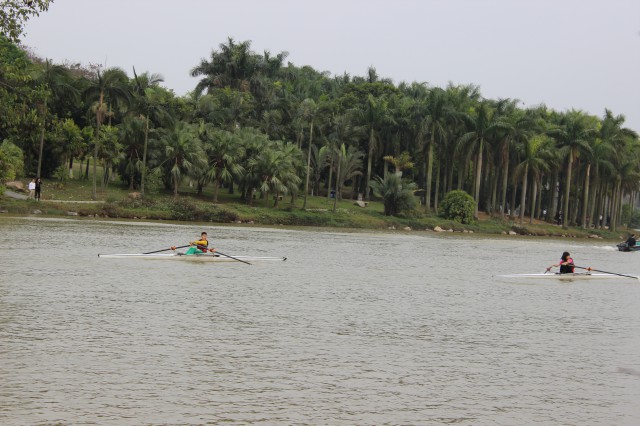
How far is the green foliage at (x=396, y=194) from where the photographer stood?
74.9m

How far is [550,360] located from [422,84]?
99867 mm

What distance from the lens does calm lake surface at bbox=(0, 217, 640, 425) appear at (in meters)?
11.7

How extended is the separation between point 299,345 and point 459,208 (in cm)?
6288

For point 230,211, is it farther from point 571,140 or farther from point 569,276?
point 571,140

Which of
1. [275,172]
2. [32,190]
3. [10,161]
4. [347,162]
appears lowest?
[32,190]

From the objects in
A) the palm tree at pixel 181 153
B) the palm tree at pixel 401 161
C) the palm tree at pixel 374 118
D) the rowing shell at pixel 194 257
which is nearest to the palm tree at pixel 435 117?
the palm tree at pixel 401 161

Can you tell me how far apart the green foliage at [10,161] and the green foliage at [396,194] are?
113ft

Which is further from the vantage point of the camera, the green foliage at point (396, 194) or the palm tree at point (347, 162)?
the palm tree at point (347, 162)

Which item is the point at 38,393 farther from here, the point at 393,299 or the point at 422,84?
the point at 422,84

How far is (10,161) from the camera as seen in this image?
53.2 meters

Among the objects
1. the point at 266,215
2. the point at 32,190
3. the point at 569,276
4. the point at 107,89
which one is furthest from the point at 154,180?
the point at 569,276

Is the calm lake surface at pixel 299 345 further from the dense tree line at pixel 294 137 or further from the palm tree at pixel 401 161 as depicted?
the palm tree at pixel 401 161

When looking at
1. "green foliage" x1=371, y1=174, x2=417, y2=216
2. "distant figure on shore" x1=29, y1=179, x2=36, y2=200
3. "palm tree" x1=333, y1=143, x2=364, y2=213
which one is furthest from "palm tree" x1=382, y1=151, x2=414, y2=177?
"distant figure on shore" x1=29, y1=179, x2=36, y2=200

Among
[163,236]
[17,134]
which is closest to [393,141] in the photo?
[17,134]
